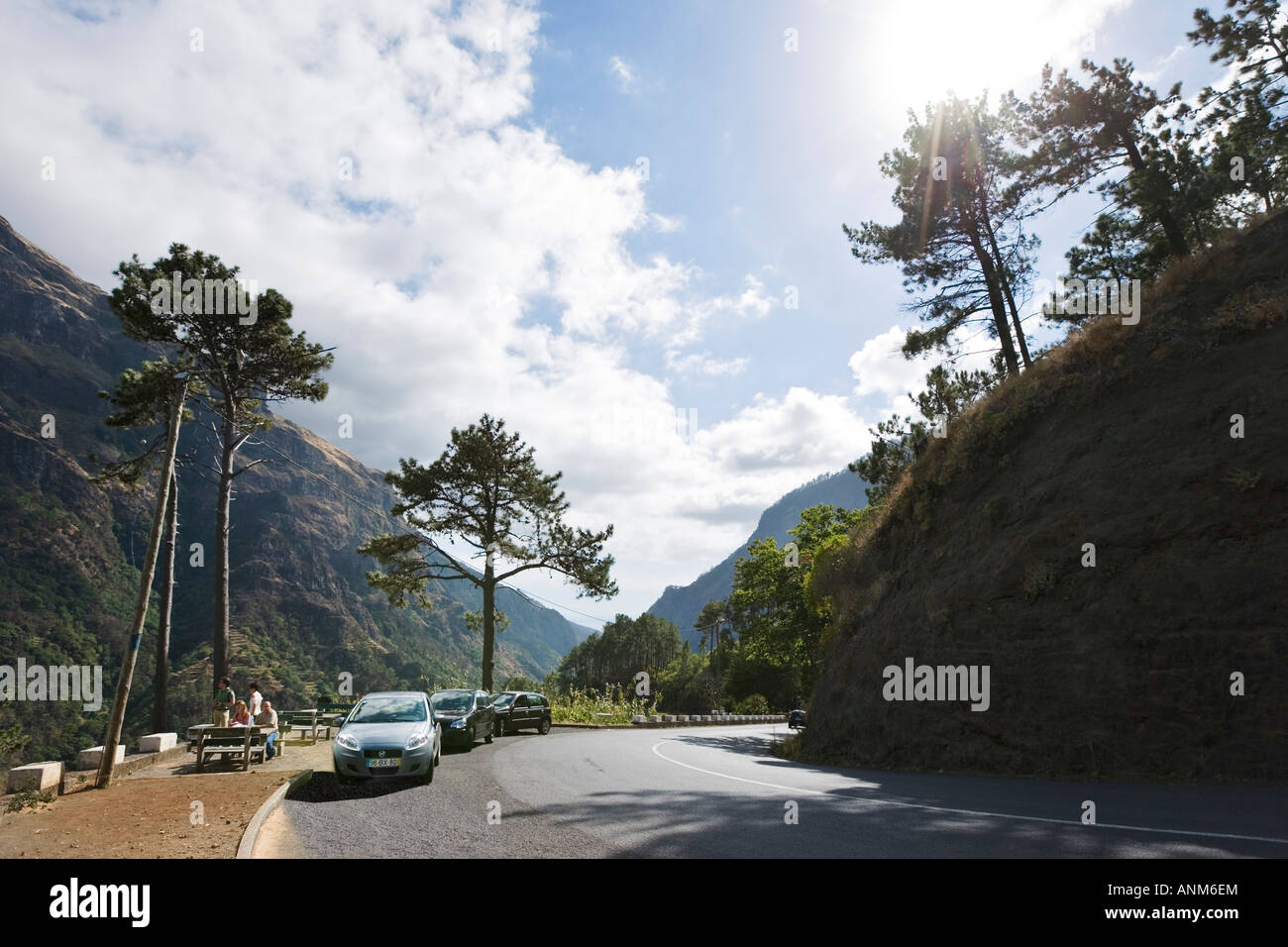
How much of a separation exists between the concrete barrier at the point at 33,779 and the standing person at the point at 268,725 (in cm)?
454

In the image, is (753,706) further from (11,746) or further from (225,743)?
(225,743)

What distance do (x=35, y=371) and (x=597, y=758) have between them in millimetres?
227624

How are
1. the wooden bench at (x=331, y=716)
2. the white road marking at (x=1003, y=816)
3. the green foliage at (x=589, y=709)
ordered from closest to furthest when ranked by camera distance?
the white road marking at (x=1003, y=816) < the wooden bench at (x=331, y=716) < the green foliage at (x=589, y=709)

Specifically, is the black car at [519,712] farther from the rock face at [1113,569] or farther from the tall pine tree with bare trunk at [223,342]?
the rock face at [1113,569]

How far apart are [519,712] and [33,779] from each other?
1700 centimetres

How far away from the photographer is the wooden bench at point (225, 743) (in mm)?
13742

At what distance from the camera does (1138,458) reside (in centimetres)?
1406

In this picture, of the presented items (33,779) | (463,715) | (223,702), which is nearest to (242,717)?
(223,702)

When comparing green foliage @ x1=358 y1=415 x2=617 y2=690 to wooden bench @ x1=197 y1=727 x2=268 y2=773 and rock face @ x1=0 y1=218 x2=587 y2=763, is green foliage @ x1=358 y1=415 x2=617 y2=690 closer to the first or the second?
wooden bench @ x1=197 y1=727 x2=268 y2=773

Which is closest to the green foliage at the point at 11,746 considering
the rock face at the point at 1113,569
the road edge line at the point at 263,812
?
the road edge line at the point at 263,812

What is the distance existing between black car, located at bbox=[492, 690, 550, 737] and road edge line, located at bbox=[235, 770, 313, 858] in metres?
12.4

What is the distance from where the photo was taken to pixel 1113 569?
42.3 feet

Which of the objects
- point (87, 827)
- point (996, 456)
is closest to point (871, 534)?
point (996, 456)
